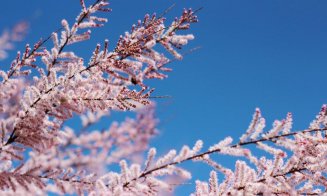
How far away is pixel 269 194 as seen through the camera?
2.74 m

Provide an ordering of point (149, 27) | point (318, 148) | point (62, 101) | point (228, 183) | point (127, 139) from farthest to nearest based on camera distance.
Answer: point (127, 139) → point (149, 27) → point (62, 101) → point (228, 183) → point (318, 148)

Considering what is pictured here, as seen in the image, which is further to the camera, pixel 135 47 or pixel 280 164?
pixel 135 47

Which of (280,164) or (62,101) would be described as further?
(62,101)

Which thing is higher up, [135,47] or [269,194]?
[135,47]

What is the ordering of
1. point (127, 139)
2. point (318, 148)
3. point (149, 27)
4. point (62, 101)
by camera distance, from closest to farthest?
point (318, 148) < point (62, 101) < point (149, 27) < point (127, 139)

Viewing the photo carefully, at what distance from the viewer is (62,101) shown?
3.06 m

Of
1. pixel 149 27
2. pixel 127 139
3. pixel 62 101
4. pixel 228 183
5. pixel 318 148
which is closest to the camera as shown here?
pixel 318 148

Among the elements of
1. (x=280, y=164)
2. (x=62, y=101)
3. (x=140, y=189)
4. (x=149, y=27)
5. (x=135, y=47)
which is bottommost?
(x=140, y=189)

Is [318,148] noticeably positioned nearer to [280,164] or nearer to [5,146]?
[280,164]

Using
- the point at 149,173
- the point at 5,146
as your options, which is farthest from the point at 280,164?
the point at 5,146

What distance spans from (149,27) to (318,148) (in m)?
1.77

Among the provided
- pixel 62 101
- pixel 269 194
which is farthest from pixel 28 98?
pixel 269 194

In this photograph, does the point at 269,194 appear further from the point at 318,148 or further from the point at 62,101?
the point at 62,101

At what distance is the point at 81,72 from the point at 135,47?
0.52 m
